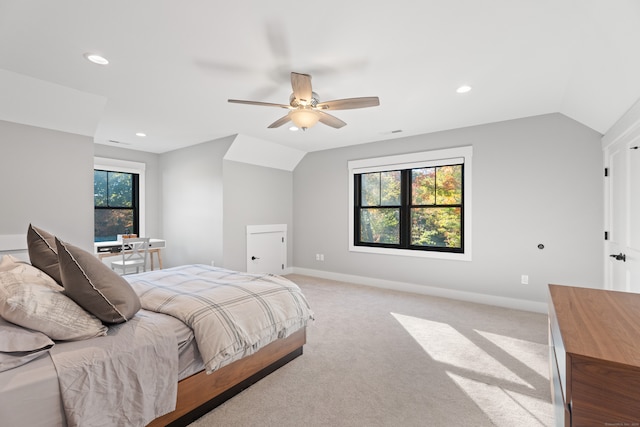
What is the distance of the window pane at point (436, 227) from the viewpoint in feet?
14.4

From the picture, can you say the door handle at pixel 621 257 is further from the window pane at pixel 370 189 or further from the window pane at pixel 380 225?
the window pane at pixel 370 189

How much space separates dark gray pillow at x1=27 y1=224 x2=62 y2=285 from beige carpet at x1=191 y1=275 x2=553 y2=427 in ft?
4.30

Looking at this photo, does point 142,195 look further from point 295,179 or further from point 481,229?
point 481,229

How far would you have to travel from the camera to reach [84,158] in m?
3.67

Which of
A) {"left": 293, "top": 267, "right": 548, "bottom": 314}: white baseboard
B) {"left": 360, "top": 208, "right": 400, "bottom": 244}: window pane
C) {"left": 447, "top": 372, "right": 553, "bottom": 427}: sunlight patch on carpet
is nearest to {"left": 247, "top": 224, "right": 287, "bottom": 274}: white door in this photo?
{"left": 293, "top": 267, "right": 548, "bottom": 314}: white baseboard

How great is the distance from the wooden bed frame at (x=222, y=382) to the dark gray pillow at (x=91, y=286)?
542 mm

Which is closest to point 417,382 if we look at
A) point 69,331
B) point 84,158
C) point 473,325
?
point 473,325

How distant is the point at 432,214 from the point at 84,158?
479 centimetres

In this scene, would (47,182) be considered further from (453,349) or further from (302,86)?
(453,349)

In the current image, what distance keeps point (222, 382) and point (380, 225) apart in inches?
148

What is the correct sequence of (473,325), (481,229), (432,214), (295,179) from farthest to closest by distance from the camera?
(295,179), (432,214), (481,229), (473,325)

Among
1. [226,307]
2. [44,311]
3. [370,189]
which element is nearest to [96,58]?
[44,311]

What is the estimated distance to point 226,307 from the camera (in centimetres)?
195

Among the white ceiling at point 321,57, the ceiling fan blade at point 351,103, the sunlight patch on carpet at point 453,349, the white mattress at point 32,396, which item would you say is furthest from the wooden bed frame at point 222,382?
the white ceiling at point 321,57
